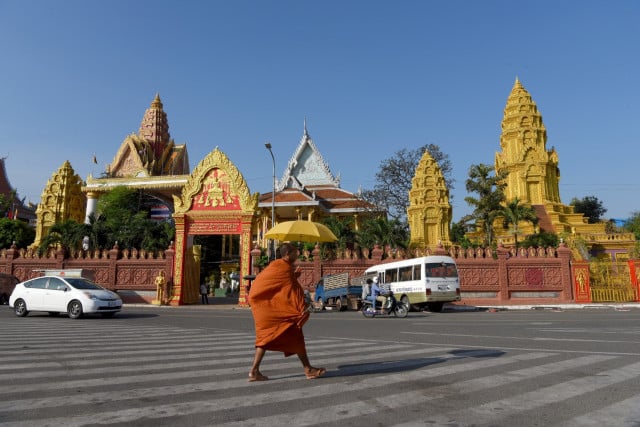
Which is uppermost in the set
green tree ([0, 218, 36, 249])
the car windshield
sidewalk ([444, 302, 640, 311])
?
green tree ([0, 218, 36, 249])

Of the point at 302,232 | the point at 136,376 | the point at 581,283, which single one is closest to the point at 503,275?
the point at 581,283

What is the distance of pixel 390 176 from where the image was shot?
40031 mm

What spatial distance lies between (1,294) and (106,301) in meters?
13.5

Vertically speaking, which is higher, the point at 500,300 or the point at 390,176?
the point at 390,176

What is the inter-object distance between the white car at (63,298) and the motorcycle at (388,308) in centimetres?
799

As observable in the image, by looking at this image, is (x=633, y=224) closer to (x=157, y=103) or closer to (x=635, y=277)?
(x=635, y=277)

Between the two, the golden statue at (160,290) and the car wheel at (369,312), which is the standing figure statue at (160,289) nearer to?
the golden statue at (160,290)

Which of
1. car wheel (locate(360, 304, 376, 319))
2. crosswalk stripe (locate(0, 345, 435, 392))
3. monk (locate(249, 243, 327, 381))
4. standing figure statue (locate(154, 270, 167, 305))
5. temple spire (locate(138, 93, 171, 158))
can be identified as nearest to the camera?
crosswalk stripe (locate(0, 345, 435, 392))

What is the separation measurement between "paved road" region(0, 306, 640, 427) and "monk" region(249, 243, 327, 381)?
0.91ft

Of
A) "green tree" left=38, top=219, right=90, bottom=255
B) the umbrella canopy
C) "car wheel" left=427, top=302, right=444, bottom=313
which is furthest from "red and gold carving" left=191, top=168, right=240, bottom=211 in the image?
"green tree" left=38, top=219, right=90, bottom=255

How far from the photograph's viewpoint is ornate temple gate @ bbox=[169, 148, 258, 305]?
897 inches

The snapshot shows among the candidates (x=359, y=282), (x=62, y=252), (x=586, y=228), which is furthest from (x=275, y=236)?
(x=586, y=228)

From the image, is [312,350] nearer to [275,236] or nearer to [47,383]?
[47,383]

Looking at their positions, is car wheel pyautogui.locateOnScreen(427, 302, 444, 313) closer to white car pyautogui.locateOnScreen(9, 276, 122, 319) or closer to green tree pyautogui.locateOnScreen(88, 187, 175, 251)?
white car pyautogui.locateOnScreen(9, 276, 122, 319)
